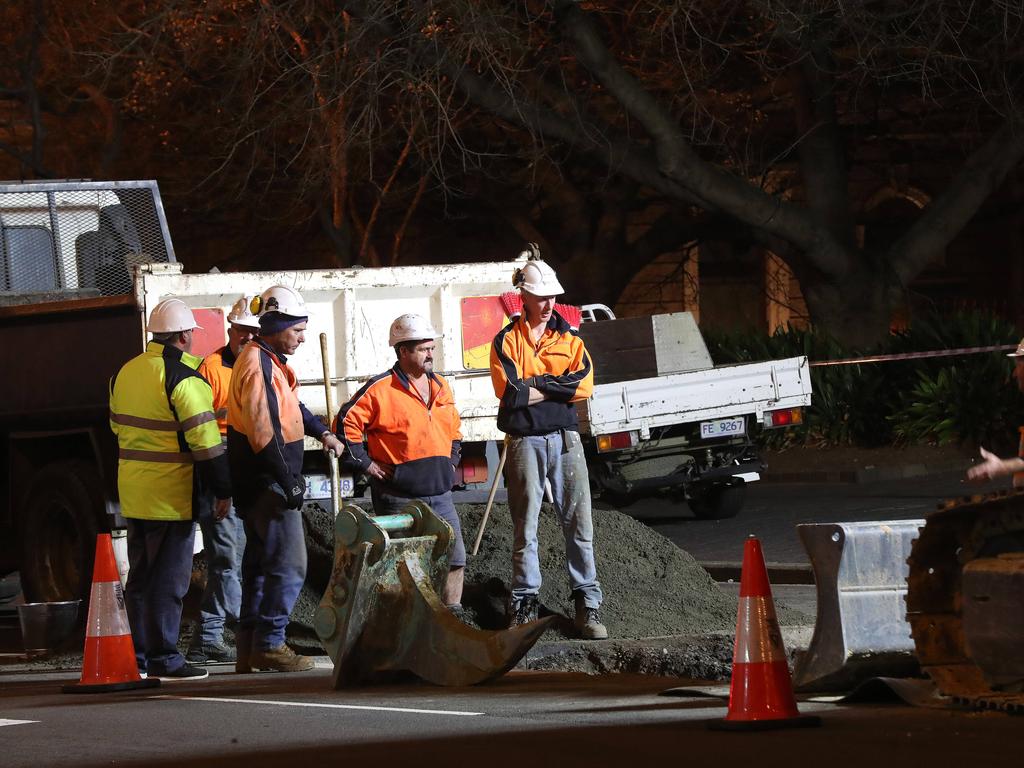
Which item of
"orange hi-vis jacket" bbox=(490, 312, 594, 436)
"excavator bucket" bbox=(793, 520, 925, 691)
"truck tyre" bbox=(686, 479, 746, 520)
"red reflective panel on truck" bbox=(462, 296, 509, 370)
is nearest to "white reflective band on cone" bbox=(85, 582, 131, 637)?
"orange hi-vis jacket" bbox=(490, 312, 594, 436)

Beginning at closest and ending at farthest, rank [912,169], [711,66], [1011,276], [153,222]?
[153,222]
[711,66]
[912,169]
[1011,276]

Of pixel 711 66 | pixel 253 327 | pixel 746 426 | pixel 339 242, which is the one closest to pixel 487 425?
pixel 253 327

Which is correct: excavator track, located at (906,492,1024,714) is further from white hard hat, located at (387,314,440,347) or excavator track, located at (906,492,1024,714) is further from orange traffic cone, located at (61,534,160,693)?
orange traffic cone, located at (61,534,160,693)

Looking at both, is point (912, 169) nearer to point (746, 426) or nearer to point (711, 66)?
point (711, 66)

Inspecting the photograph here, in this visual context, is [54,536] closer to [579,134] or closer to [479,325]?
[479,325]

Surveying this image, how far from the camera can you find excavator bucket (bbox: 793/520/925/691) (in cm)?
781

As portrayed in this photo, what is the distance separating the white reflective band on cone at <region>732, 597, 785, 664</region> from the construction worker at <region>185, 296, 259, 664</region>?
4.31 metres

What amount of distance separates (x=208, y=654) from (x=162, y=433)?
5.05 ft

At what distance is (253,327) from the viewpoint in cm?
1119

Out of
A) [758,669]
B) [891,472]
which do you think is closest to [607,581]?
[758,669]

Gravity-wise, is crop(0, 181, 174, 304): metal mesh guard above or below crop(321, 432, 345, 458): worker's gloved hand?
above

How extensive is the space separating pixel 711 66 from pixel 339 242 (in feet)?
21.0

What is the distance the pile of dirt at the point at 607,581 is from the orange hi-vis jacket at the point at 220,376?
1418 mm

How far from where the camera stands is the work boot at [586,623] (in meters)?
10.5
